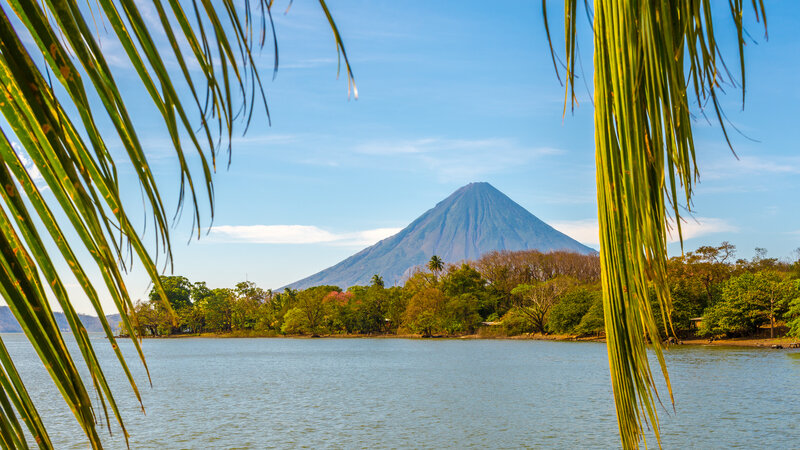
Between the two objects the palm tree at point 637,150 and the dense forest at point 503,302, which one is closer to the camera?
the palm tree at point 637,150

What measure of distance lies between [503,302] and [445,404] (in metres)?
42.7

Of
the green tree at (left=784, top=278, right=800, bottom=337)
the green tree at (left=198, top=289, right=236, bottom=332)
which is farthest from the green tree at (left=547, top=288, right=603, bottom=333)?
the green tree at (left=198, top=289, right=236, bottom=332)

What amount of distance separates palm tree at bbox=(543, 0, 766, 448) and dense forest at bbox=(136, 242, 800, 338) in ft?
102

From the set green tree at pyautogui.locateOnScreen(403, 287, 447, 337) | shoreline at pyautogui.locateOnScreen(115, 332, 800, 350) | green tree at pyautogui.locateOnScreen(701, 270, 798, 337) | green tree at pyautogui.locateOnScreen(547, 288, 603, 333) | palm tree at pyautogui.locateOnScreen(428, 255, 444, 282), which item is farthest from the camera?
palm tree at pyautogui.locateOnScreen(428, 255, 444, 282)

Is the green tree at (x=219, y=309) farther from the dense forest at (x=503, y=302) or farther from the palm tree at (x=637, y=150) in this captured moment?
the palm tree at (x=637, y=150)

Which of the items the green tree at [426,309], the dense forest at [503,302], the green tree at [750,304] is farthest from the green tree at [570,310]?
the green tree at [426,309]

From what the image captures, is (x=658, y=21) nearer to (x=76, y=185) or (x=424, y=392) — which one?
(x=76, y=185)

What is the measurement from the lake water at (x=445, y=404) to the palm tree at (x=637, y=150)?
16.7 m

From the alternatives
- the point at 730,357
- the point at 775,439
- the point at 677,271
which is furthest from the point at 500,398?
the point at 677,271

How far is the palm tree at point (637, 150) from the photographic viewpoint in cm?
64

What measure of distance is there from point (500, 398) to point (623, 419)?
25.8m

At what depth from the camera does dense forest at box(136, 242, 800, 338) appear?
40531 mm

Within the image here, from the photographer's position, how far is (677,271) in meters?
45.0

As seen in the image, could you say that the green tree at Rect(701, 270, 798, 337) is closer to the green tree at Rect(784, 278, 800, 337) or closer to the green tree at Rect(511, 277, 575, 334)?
the green tree at Rect(784, 278, 800, 337)
